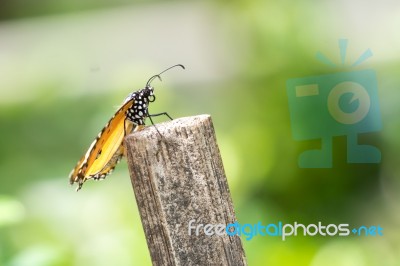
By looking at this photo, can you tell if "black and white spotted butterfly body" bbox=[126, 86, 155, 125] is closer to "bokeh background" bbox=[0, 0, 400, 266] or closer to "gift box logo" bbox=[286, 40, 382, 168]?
"bokeh background" bbox=[0, 0, 400, 266]

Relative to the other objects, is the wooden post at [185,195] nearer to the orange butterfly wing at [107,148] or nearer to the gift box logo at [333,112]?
the orange butterfly wing at [107,148]

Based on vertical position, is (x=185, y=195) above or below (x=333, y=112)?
above

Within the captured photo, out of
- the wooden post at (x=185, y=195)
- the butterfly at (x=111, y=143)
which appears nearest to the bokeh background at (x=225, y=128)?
the butterfly at (x=111, y=143)

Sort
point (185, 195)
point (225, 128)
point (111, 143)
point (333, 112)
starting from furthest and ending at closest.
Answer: point (225, 128) < point (333, 112) < point (111, 143) < point (185, 195)

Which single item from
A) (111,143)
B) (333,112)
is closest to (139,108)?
(111,143)

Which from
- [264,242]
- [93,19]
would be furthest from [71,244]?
[93,19]

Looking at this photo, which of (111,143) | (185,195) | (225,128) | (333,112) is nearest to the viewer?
(185,195)

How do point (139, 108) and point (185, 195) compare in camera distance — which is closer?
point (185, 195)

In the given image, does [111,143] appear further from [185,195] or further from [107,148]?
[185,195]
